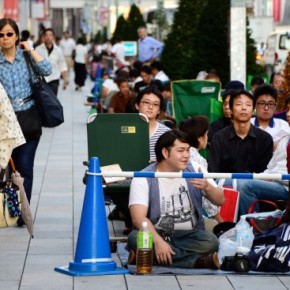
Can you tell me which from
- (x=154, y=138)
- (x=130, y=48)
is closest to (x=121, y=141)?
(x=154, y=138)

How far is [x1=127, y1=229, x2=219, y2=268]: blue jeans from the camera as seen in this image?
9805 mm

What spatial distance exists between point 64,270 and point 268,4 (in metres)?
61.9

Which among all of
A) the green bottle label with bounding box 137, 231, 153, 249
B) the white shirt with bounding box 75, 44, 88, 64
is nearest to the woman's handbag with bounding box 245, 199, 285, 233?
the green bottle label with bounding box 137, 231, 153, 249

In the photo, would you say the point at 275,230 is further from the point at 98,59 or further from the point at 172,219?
the point at 98,59

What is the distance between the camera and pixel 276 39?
49844 millimetres

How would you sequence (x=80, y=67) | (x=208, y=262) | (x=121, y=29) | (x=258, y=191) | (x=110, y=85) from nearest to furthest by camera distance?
(x=208, y=262) → (x=258, y=191) → (x=110, y=85) → (x=80, y=67) → (x=121, y=29)

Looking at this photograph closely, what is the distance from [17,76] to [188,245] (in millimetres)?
2924

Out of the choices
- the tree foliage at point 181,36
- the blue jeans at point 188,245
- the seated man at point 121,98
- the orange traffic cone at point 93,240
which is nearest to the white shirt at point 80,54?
the tree foliage at point 181,36

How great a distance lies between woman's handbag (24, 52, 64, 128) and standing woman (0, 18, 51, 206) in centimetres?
4

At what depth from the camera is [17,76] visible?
39.3ft

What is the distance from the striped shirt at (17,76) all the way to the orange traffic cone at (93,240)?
2643 millimetres

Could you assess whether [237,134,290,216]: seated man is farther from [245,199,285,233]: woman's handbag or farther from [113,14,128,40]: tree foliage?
[113,14,128,40]: tree foliage

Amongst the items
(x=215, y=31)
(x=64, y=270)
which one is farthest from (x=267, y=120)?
(x=215, y=31)

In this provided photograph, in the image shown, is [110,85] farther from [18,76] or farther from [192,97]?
[18,76]
